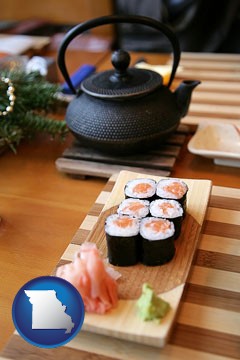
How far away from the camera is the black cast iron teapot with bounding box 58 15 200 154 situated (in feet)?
3.59

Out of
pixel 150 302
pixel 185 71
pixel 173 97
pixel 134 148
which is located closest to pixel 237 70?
pixel 185 71

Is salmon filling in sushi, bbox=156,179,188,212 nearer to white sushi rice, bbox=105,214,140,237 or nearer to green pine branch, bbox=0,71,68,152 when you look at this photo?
white sushi rice, bbox=105,214,140,237

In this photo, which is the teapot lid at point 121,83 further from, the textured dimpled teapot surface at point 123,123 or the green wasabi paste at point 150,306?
the green wasabi paste at point 150,306

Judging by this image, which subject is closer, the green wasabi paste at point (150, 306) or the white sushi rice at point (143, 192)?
the green wasabi paste at point (150, 306)

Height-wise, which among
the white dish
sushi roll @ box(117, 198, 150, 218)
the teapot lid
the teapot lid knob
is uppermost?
the teapot lid knob

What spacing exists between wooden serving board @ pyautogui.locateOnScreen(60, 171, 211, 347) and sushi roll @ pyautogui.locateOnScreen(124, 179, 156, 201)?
0.20 feet

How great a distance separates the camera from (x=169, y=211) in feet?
2.71

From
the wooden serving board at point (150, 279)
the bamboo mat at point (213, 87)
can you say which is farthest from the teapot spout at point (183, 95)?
the wooden serving board at point (150, 279)

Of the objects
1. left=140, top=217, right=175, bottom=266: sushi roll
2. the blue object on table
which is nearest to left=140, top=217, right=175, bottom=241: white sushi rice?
left=140, top=217, right=175, bottom=266: sushi roll

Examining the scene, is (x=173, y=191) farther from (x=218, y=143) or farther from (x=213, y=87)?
(x=213, y=87)

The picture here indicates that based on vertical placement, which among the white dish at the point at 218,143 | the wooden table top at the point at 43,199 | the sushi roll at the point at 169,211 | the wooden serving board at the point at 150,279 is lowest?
the wooden table top at the point at 43,199

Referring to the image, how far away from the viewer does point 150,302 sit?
0.68 metres

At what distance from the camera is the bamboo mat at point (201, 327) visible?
687 mm

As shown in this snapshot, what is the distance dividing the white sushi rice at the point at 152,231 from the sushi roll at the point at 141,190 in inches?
3.8
